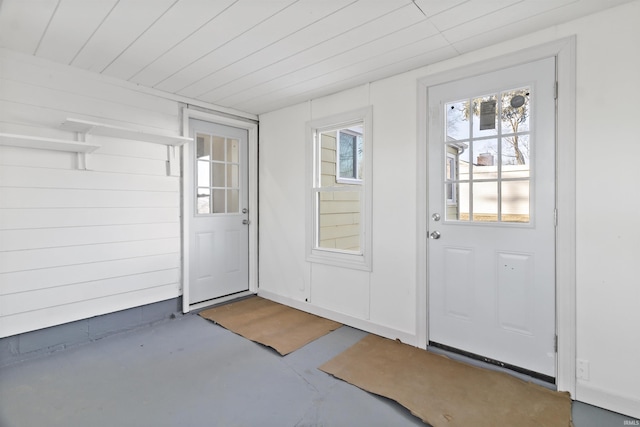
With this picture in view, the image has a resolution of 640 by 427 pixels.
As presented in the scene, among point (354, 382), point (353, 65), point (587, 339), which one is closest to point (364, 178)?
point (353, 65)

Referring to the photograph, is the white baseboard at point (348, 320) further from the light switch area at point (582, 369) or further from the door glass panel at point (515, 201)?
the door glass panel at point (515, 201)

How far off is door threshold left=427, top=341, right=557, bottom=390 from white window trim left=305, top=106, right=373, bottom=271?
89 cm

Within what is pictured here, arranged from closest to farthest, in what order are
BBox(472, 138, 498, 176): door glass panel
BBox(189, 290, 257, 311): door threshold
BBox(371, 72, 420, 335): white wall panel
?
BBox(472, 138, 498, 176): door glass panel < BBox(371, 72, 420, 335): white wall panel < BBox(189, 290, 257, 311): door threshold

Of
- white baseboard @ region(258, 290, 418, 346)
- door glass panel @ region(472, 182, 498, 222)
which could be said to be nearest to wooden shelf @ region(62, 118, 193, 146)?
white baseboard @ region(258, 290, 418, 346)

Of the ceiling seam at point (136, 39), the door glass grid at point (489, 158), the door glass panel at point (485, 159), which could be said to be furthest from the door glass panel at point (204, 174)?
the door glass panel at point (485, 159)

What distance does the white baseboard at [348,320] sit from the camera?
2787mm

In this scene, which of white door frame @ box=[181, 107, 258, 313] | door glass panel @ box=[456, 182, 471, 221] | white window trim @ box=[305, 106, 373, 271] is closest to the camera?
door glass panel @ box=[456, 182, 471, 221]

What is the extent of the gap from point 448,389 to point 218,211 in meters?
2.92

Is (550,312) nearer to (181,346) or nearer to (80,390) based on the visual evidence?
(181,346)

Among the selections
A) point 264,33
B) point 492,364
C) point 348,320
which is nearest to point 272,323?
point 348,320

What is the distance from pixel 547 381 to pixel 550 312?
46 centimetres

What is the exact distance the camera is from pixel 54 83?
8.55ft

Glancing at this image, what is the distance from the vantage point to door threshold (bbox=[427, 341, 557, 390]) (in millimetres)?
2131

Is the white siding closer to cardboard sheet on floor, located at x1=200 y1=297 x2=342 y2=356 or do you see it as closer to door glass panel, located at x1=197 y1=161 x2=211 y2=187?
cardboard sheet on floor, located at x1=200 y1=297 x2=342 y2=356
